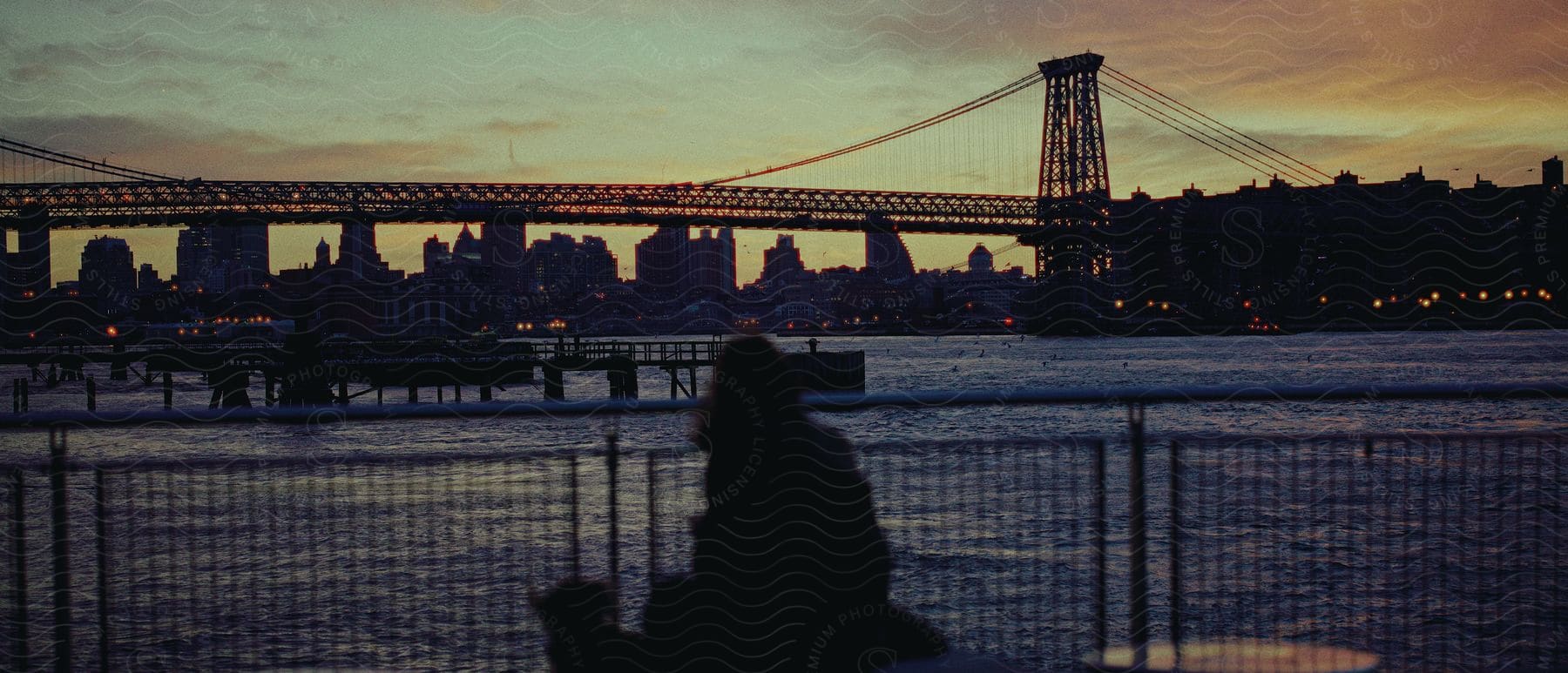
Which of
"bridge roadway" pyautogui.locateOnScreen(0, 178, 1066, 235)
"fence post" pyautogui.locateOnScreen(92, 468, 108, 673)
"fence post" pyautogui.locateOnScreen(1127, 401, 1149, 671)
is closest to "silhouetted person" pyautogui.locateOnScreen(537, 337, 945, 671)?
"fence post" pyautogui.locateOnScreen(1127, 401, 1149, 671)

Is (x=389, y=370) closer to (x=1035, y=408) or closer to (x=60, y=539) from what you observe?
(x=1035, y=408)

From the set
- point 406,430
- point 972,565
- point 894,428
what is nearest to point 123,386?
point 406,430

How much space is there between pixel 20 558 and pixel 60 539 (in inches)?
5.3

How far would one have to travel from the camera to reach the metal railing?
303cm

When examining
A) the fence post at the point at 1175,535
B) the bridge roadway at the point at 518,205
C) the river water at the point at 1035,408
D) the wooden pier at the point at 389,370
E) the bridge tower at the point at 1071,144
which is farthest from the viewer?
the bridge tower at the point at 1071,144

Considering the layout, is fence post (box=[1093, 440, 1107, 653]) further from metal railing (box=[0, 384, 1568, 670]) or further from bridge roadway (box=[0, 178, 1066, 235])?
bridge roadway (box=[0, 178, 1066, 235])

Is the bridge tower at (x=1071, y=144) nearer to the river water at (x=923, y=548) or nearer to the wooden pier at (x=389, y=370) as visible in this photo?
the wooden pier at (x=389, y=370)

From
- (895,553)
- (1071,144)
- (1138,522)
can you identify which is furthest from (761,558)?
(1071,144)

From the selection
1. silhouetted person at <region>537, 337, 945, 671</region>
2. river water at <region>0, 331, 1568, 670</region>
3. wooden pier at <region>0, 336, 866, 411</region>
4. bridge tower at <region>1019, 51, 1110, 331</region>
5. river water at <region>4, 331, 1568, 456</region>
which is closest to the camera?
silhouetted person at <region>537, 337, 945, 671</region>

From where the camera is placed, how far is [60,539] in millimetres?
3002

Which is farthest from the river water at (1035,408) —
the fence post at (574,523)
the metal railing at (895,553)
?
the metal railing at (895,553)

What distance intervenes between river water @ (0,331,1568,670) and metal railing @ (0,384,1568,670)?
4 cm

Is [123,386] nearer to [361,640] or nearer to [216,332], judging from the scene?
[216,332]

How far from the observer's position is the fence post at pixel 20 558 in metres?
2.99
